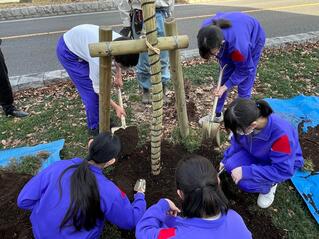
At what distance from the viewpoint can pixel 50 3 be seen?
42.0 feet

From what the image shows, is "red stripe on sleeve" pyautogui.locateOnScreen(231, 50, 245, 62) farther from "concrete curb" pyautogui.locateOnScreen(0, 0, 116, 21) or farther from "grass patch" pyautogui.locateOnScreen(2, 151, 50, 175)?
"concrete curb" pyautogui.locateOnScreen(0, 0, 116, 21)

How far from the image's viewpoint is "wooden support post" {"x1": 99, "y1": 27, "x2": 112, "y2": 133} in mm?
2802

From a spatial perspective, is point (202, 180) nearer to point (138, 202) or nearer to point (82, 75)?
point (138, 202)

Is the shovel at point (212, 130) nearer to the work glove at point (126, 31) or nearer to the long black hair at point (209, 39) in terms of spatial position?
the long black hair at point (209, 39)

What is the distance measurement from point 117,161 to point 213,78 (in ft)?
8.65

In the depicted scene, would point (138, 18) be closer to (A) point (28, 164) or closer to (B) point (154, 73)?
(B) point (154, 73)

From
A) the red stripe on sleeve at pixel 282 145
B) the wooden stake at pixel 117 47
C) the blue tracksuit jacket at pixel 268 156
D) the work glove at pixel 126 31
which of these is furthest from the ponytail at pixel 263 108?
the work glove at pixel 126 31

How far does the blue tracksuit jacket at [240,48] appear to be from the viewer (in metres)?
3.42

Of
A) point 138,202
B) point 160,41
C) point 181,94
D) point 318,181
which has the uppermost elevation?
point 160,41

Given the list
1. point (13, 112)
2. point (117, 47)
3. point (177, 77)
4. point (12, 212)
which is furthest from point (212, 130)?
point (13, 112)

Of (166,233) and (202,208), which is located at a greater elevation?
(202,208)

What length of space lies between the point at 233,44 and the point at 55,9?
10.5 metres

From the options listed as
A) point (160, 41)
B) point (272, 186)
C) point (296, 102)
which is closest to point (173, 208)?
point (272, 186)

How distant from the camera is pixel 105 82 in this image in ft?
10.2
